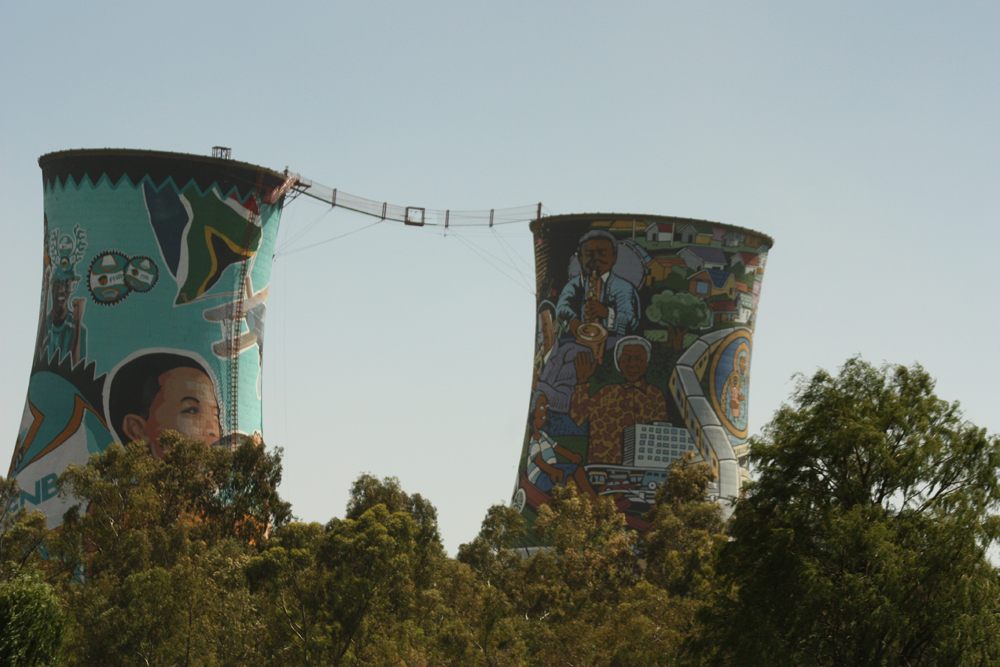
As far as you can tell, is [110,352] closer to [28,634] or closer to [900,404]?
[28,634]

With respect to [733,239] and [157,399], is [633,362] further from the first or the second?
[157,399]

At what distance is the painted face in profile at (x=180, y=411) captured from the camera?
37.1 meters

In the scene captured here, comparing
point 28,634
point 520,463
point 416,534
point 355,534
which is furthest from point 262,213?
point 28,634

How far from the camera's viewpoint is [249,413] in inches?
1518

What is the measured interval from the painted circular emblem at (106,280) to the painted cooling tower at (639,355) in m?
13.0

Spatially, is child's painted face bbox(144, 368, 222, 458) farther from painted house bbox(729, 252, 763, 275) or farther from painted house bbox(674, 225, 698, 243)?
painted house bbox(729, 252, 763, 275)

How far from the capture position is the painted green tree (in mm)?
42156

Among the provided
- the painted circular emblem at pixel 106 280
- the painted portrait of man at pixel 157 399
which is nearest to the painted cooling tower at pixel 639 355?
the painted portrait of man at pixel 157 399

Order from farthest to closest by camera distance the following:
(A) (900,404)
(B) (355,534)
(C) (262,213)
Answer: (C) (262,213) < (B) (355,534) < (A) (900,404)

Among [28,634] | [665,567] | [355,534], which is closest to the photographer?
[28,634]

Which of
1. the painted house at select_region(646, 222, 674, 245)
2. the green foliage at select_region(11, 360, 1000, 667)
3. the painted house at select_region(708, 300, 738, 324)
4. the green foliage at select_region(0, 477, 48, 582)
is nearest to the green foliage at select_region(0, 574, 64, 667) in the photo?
the green foliage at select_region(11, 360, 1000, 667)

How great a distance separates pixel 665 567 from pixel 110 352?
1554cm

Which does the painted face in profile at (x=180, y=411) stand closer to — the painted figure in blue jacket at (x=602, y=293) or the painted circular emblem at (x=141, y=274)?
the painted circular emblem at (x=141, y=274)

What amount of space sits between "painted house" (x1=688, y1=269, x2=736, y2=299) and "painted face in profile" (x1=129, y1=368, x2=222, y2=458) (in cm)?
1472
